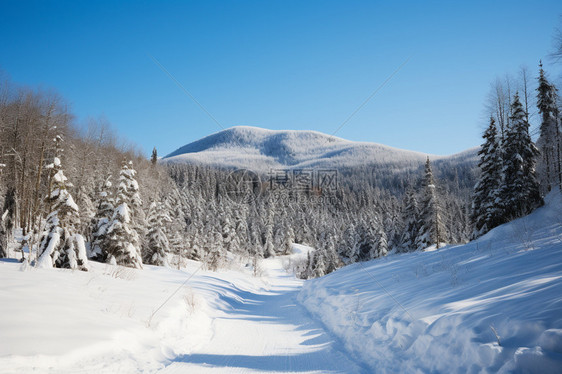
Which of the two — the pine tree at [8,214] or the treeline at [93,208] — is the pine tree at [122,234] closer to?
the treeline at [93,208]

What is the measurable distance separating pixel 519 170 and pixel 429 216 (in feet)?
39.7

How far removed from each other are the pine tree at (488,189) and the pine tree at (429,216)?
18.7ft

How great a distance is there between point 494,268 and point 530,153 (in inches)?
836

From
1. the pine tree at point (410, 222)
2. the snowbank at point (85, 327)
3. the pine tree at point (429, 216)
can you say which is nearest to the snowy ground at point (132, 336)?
the snowbank at point (85, 327)

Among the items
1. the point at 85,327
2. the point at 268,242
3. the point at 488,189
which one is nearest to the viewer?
the point at 85,327

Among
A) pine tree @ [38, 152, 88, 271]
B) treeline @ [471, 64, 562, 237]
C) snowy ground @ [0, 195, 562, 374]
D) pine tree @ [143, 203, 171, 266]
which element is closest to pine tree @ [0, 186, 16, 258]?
pine tree @ [38, 152, 88, 271]

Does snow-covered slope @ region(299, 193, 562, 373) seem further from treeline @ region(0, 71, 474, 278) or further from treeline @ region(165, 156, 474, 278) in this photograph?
treeline @ region(165, 156, 474, 278)

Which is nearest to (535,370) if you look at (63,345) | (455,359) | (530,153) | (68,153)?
(455,359)

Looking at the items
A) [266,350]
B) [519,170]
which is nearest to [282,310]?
[266,350]

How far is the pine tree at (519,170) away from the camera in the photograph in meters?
22.5

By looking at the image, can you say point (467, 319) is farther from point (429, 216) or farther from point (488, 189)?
point (429, 216)

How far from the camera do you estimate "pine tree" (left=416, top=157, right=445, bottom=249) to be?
108 ft

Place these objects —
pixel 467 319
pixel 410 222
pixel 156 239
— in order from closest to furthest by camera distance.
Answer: pixel 467 319 → pixel 156 239 → pixel 410 222

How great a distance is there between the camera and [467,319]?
4750mm
